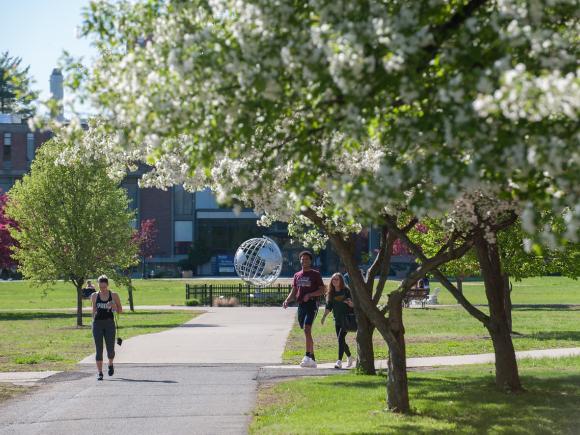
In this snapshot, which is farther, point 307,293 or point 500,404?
point 307,293

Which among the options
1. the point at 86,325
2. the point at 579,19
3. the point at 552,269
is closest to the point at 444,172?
the point at 579,19

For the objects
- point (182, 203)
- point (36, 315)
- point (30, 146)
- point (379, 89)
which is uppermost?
point (30, 146)

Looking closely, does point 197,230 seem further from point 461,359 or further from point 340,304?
point 340,304

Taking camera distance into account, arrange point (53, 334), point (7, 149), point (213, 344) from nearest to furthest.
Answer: point (213, 344), point (53, 334), point (7, 149)

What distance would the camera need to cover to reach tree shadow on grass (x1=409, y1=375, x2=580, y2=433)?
35.0 feet

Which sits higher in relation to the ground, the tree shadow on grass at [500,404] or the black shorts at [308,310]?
the black shorts at [308,310]

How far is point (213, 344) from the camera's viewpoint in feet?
77.7

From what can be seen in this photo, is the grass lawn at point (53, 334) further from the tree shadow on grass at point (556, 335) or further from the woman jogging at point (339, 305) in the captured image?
the tree shadow on grass at point (556, 335)

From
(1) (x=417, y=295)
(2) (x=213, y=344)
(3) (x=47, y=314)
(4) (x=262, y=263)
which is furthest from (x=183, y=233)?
(2) (x=213, y=344)

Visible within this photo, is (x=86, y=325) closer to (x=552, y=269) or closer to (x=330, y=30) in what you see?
(x=552, y=269)

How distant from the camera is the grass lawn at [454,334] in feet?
71.8

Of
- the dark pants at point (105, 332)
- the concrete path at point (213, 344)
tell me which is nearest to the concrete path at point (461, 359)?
the concrete path at point (213, 344)

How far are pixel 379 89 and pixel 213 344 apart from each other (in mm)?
17520

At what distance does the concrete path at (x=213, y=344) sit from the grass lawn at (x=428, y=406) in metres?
4.74
